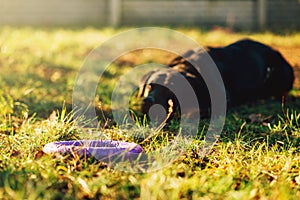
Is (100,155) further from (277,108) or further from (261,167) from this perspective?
(277,108)

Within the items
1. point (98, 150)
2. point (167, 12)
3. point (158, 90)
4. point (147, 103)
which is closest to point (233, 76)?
point (158, 90)

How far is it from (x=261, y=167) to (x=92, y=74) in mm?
3069

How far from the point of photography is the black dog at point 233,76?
12.1 feet

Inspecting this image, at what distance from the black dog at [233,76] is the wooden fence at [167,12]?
4.63m

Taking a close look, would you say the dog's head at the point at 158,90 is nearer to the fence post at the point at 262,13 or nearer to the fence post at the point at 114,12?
the fence post at the point at 114,12

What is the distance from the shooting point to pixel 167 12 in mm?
9211

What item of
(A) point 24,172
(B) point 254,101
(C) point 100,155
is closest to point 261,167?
(C) point 100,155

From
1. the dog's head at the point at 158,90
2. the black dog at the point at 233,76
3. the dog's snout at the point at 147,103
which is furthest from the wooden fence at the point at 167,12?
the dog's snout at the point at 147,103

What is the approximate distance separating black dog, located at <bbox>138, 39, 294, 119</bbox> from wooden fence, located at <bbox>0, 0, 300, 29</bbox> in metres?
4.63

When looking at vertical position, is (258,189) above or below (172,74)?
below

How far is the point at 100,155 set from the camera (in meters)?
2.59

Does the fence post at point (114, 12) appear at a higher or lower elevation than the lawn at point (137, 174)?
higher

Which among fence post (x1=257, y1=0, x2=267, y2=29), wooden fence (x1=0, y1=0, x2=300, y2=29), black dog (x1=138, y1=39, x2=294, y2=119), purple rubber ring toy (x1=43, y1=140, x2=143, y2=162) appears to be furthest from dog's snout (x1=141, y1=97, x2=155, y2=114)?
fence post (x1=257, y1=0, x2=267, y2=29)

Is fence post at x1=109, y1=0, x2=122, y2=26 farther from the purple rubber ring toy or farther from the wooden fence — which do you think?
the purple rubber ring toy
